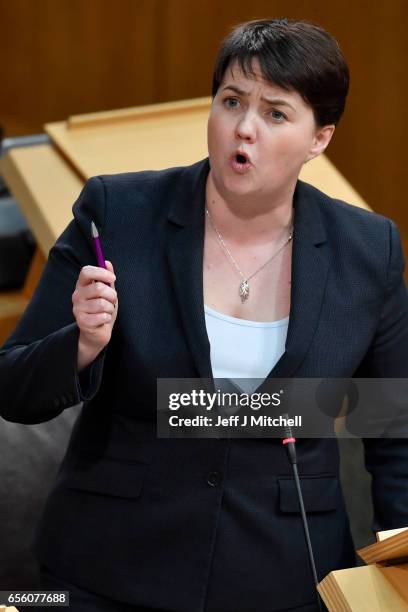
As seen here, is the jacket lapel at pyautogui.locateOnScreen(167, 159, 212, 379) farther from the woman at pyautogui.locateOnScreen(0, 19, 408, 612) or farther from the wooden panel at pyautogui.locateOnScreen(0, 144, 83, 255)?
the wooden panel at pyautogui.locateOnScreen(0, 144, 83, 255)

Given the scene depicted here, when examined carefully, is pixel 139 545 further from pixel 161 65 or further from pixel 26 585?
pixel 161 65

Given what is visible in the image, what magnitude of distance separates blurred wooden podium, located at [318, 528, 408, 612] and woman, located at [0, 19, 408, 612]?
1.05 ft

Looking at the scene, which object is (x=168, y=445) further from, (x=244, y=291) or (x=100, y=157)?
(x=100, y=157)

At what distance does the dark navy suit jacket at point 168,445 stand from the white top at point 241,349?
0.03 meters

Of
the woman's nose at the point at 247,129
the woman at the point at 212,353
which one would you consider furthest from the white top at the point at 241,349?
the woman's nose at the point at 247,129

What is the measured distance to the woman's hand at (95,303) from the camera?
1281 mm

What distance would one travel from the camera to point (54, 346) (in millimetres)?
1385

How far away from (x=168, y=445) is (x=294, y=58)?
52 centimetres

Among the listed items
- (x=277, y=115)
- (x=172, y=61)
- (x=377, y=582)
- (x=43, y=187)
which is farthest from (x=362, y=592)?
(x=172, y=61)

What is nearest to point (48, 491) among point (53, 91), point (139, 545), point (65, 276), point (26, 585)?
point (26, 585)

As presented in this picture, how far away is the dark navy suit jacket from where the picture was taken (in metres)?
1.47

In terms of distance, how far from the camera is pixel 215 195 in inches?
61.8

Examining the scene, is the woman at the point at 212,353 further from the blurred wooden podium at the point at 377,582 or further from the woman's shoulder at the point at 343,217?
the blurred wooden podium at the point at 377,582

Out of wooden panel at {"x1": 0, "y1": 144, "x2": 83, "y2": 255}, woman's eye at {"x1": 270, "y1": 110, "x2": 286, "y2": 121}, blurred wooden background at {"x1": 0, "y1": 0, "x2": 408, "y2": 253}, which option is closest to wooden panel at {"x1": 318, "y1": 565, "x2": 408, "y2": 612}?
woman's eye at {"x1": 270, "y1": 110, "x2": 286, "y2": 121}
